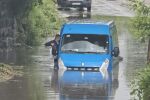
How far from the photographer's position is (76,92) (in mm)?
18891

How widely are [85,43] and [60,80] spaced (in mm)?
3577

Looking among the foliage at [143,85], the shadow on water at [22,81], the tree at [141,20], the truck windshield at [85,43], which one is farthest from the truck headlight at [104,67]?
the foliage at [143,85]

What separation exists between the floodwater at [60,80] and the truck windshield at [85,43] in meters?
0.93

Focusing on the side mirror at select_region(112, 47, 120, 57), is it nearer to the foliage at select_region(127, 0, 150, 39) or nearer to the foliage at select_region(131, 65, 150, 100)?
the foliage at select_region(127, 0, 150, 39)

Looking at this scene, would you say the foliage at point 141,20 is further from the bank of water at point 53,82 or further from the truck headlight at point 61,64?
the truck headlight at point 61,64

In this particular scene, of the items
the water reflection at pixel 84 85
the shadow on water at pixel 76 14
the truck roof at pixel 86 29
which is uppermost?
the truck roof at pixel 86 29

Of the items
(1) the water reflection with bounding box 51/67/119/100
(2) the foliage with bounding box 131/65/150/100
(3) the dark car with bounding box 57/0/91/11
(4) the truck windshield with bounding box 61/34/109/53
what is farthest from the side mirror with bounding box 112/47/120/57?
(3) the dark car with bounding box 57/0/91/11

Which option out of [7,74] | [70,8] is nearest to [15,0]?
[7,74]

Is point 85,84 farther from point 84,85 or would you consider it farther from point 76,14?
point 76,14

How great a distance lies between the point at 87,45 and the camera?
81.3 ft

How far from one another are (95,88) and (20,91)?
229cm

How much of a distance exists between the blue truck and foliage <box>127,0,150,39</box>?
183 inches

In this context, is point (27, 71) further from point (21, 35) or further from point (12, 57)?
point (21, 35)

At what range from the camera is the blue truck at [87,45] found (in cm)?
2419
